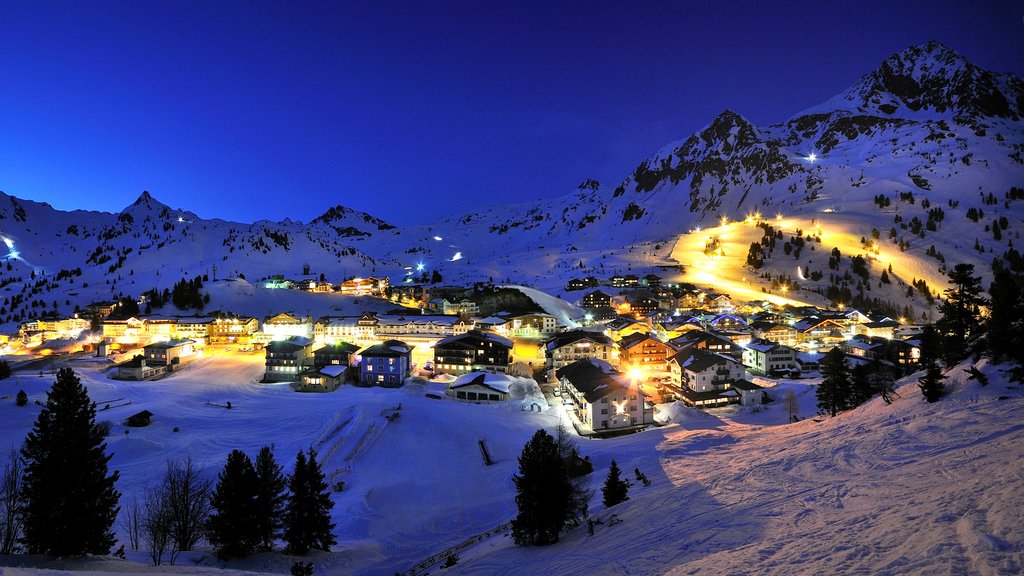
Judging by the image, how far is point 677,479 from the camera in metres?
21.6

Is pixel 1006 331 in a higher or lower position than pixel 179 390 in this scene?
higher

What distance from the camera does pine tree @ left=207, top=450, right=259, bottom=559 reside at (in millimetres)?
15945

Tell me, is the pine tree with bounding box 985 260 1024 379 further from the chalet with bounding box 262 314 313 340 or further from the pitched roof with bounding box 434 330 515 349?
the chalet with bounding box 262 314 313 340

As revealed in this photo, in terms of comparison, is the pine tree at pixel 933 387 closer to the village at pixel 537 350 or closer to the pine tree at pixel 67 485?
the village at pixel 537 350

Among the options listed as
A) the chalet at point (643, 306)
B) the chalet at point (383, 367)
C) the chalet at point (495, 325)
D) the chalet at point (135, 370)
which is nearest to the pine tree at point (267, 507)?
the chalet at point (383, 367)

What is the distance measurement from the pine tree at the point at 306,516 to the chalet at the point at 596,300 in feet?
281

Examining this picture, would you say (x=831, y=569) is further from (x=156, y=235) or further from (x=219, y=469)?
(x=156, y=235)

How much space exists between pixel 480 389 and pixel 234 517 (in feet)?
98.8

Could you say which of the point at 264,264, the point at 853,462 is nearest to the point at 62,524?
the point at 853,462

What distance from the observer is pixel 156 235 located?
18225cm

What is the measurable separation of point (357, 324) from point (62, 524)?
2426 inches

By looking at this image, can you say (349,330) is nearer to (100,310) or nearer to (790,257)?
(100,310)

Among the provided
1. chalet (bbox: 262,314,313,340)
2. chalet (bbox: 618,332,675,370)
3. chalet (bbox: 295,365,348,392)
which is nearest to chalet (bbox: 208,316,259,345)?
chalet (bbox: 262,314,313,340)

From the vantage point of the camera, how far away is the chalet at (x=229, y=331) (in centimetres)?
7300
